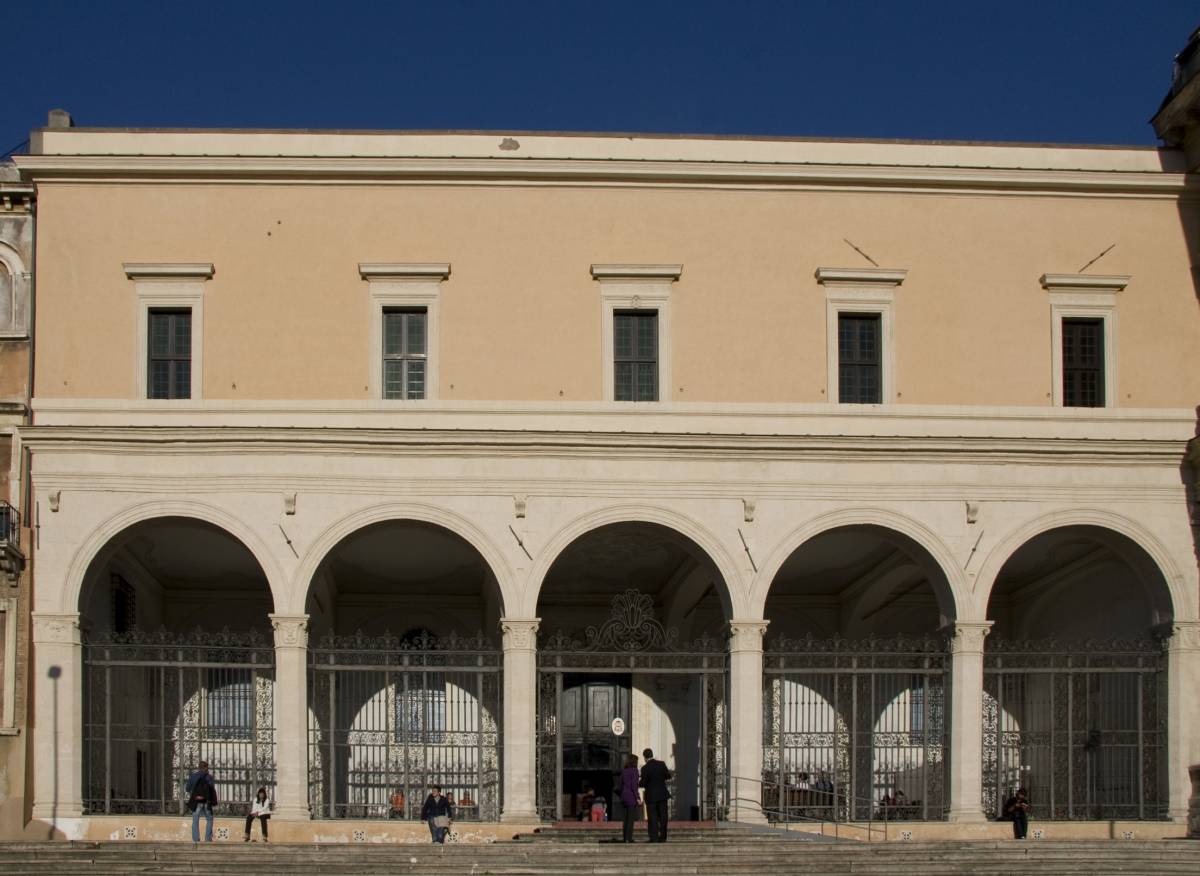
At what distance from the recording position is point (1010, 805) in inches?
1163

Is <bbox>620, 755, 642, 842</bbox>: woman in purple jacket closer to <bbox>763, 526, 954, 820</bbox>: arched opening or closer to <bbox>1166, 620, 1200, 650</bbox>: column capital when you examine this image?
<bbox>763, 526, 954, 820</bbox>: arched opening

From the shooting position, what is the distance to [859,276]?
31000 millimetres

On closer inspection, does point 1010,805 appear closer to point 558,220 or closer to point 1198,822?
point 1198,822

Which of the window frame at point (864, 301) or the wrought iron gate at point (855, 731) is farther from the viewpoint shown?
the window frame at point (864, 301)

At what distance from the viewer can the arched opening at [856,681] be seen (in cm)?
3042

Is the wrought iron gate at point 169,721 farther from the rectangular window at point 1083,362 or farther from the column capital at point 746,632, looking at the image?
the rectangular window at point 1083,362

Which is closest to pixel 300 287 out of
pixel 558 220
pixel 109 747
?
pixel 558 220

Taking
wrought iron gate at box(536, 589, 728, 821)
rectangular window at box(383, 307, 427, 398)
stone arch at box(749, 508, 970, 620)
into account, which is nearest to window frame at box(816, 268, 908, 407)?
stone arch at box(749, 508, 970, 620)

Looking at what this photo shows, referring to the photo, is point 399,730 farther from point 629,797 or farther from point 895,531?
point 895,531

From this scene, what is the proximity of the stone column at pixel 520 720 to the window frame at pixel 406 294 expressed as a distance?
3897 millimetres

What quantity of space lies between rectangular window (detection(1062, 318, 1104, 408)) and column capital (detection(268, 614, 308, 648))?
12.1 metres

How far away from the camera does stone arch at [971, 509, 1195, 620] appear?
99.5 ft

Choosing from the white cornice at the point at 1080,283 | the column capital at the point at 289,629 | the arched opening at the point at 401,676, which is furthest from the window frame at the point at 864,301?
the column capital at the point at 289,629

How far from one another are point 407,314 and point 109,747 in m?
7.72
